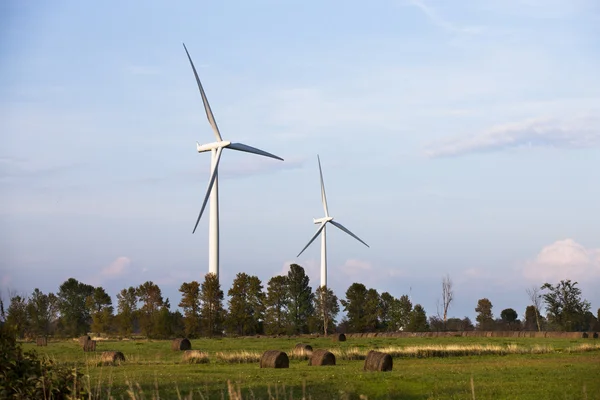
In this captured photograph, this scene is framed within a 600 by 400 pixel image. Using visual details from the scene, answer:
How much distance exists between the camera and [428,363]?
42031mm

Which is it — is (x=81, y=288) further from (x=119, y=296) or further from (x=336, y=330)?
(x=336, y=330)

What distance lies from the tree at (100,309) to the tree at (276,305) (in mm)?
22045

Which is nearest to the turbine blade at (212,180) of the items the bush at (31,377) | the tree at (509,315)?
the bush at (31,377)

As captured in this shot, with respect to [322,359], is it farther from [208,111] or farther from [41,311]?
[41,311]

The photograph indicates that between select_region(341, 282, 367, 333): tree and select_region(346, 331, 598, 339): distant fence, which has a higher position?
select_region(341, 282, 367, 333): tree

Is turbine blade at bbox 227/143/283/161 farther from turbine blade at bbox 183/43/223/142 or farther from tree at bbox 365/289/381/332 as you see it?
tree at bbox 365/289/381/332

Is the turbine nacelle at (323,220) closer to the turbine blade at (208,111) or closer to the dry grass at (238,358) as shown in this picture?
the turbine blade at (208,111)

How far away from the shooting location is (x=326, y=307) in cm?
10681

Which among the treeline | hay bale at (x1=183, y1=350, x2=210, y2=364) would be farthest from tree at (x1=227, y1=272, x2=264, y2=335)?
hay bale at (x1=183, y1=350, x2=210, y2=364)

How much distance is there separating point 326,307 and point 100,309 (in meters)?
35.2

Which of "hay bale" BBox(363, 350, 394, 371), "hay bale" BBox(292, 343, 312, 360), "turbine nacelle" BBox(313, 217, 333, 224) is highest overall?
"turbine nacelle" BBox(313, 217, 333, 224)

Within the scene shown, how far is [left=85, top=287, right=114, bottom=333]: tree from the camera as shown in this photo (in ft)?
365

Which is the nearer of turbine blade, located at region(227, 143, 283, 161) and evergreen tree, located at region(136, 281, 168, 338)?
turbine blade, located at region(227, 143, 283, 161)

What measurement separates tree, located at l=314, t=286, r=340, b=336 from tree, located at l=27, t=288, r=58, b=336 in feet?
116
